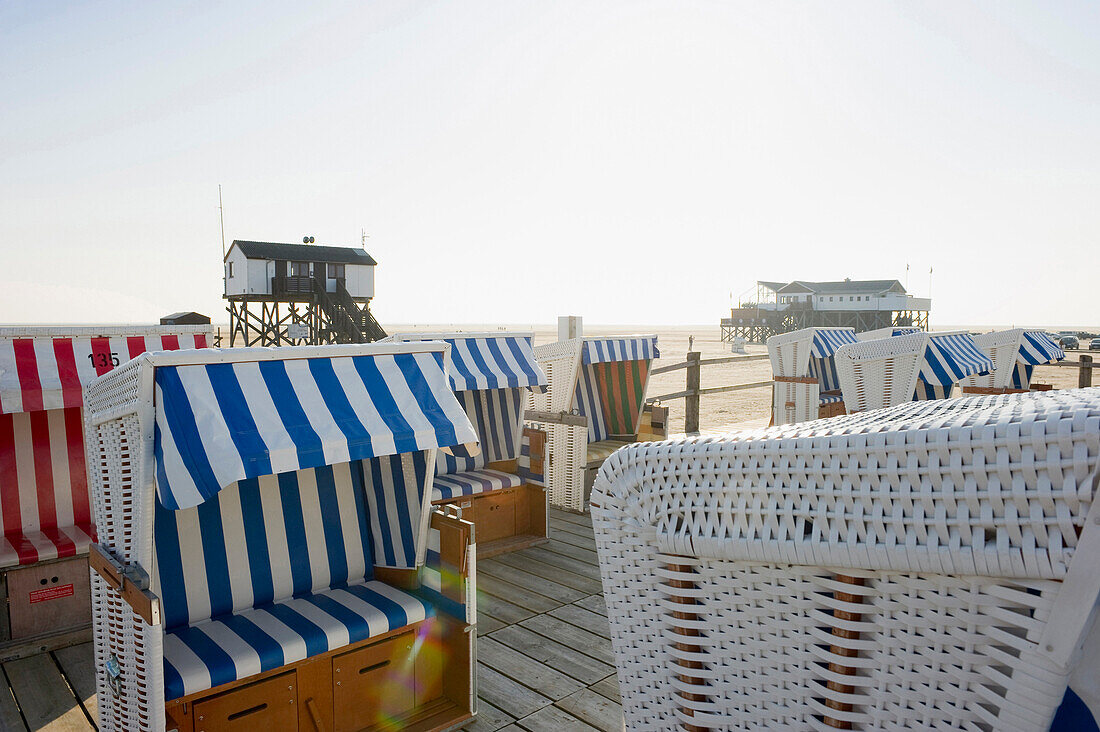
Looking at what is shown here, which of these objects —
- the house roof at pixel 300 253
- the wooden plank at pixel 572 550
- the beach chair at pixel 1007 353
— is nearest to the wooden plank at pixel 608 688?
the wooden plank at pixel 572 550

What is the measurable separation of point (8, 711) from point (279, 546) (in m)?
1.58

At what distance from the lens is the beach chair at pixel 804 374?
9.20 meters

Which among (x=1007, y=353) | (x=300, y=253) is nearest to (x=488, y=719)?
(x=1007, y=353)

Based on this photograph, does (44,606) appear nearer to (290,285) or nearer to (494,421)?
(494,421)

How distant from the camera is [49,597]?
13.7 feet

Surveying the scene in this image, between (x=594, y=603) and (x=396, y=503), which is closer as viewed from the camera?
(x=396, y=503)

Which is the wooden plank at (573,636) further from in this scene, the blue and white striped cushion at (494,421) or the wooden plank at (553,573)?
the blue and white striped cushion at (494,421)

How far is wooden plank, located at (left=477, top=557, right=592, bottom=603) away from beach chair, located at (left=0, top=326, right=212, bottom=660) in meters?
2.71

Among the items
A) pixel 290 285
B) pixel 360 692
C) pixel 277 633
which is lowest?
pixel 360 692

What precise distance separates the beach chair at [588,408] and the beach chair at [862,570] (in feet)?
17.7

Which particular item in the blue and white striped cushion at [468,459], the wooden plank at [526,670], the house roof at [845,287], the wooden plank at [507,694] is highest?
the house roof at [845,287]

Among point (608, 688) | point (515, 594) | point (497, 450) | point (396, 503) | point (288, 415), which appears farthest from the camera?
point (497, 450)

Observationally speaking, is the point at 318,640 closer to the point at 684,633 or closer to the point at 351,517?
the point at 351,517

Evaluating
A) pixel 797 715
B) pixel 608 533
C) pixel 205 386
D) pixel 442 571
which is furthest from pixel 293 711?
pixel 797 715
